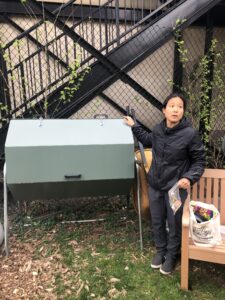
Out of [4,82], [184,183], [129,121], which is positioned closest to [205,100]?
[129,121]

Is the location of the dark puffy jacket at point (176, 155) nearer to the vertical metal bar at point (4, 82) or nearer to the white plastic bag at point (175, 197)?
the white plastic bag at point (175, 197)

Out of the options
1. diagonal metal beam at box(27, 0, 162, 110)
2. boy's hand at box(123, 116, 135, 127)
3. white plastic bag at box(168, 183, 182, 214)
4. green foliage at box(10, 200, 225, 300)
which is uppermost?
diagonal metal beam at box(27, 0, 162, 110)

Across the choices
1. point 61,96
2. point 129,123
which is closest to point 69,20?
point 61,96

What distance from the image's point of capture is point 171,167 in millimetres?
3078

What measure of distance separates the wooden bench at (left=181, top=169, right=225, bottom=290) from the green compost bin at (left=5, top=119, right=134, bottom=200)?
0.75 meters

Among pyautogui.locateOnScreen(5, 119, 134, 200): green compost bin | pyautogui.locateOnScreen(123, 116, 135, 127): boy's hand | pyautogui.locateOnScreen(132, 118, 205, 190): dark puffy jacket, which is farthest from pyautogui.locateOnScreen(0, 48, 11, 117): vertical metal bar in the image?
pyautogui.locateOnScreen(132, 118, 205, 190): dark puffy jacket

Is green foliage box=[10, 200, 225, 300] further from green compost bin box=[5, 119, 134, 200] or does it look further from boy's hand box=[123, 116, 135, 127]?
boy's hand box=[123, 116, 135, 127]

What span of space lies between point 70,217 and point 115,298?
166cm

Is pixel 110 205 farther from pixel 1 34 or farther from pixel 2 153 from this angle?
pixel 1 34

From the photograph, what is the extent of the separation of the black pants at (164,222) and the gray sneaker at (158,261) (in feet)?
0.13

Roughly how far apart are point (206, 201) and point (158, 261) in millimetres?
796

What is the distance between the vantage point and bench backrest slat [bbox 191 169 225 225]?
342 centimetres

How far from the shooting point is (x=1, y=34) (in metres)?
5.77

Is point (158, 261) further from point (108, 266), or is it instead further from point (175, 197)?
point (175, 197)
